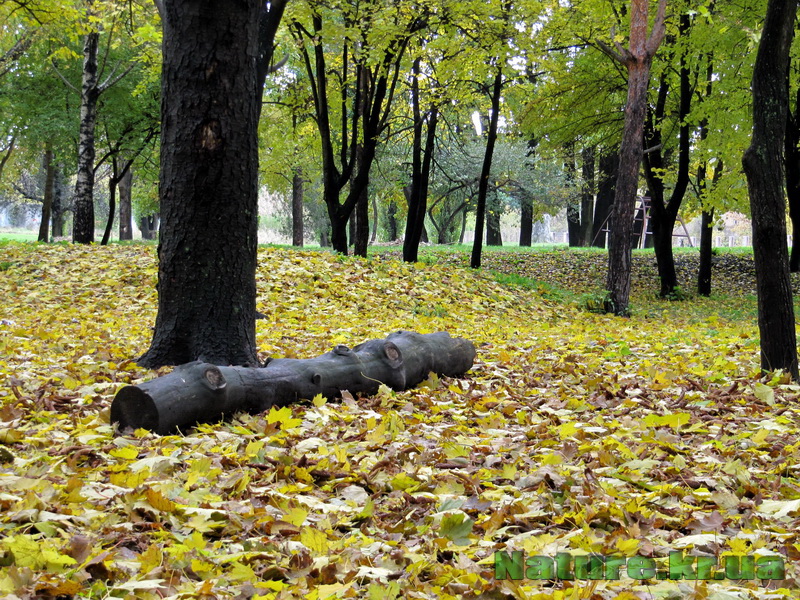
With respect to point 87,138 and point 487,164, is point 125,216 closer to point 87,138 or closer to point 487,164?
point 87,138

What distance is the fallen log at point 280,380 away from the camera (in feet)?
12.6

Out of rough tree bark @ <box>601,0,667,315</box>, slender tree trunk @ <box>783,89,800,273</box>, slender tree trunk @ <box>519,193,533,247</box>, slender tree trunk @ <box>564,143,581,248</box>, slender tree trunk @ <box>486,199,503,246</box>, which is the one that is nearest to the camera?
rough tree bark @ <box>601,0,667,315</box>

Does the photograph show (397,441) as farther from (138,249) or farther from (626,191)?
(138,249)

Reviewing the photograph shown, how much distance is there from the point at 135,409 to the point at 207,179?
1.91 m

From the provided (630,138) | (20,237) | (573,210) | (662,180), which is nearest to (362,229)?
(630,138)

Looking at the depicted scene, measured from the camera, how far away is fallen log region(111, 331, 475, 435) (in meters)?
3.85

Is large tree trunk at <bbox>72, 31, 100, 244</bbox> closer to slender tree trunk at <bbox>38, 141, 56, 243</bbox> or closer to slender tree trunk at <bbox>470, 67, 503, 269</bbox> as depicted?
slender tree trunk at <bbox>470, 67, 503, 269</bbox>

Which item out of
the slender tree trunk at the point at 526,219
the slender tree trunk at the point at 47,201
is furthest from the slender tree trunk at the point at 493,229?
the slender tree trunk at the point at 47,201

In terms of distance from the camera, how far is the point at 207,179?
16.4ft

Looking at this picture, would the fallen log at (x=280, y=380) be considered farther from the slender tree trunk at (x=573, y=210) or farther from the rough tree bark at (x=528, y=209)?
the rough tree bark at (x=528, y=209)

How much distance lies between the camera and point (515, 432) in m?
4.16

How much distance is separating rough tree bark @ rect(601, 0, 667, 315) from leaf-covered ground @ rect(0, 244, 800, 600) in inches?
221

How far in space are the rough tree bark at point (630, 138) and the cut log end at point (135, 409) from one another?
9.45m

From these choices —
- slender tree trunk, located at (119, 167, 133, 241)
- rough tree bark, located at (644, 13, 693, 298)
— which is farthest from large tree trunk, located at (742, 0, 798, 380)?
slender tree trunk, located at (119, 167, 133, 241)
